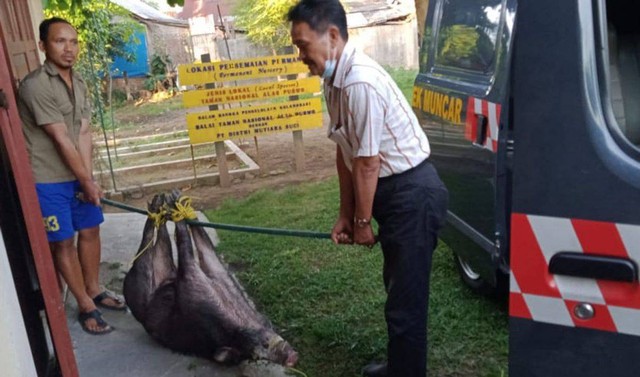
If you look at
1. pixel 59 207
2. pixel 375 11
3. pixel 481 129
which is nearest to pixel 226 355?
pixel 59 207

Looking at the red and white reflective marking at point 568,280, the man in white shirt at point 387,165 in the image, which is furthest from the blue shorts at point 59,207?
the red and white reflective marking at point 568,280

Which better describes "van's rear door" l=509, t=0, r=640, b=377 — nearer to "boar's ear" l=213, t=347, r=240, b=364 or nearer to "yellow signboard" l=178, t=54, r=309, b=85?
"boar's ear" l=213, t=347, r=240, b=364

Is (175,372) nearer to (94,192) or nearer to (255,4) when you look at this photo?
(94,192)

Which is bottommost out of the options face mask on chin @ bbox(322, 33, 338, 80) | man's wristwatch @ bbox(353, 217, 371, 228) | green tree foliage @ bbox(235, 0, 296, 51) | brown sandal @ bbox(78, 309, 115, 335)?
brown sandal @ bbox(78, 309, 115, 335)

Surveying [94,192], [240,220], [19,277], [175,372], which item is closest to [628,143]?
[19,277]

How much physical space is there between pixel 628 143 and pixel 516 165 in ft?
0.82

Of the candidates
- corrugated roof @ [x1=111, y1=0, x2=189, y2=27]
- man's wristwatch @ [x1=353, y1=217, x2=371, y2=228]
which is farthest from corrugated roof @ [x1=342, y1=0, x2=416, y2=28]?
man's wristwatch @ [x1=353, y1=217, x2=371, y2=228]

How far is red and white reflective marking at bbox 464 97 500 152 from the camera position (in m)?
2.77

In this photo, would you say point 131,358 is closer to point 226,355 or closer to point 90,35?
point 226,355

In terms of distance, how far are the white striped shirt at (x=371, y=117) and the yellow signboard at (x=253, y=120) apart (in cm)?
532

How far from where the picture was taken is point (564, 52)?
1.39m

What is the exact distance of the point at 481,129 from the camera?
2.92 meters

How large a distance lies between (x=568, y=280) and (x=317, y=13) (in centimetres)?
137

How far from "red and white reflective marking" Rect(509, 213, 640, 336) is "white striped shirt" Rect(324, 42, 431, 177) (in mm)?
906
